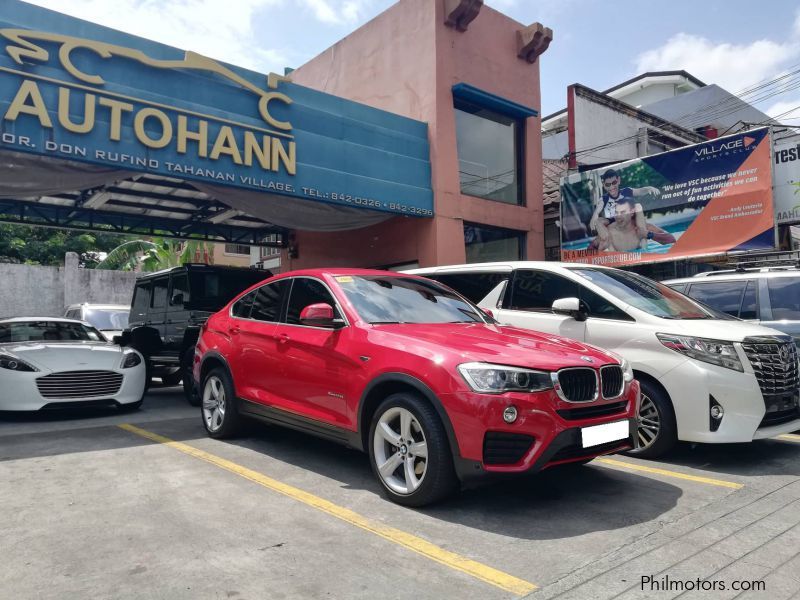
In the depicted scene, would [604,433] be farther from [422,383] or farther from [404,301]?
[404,301]

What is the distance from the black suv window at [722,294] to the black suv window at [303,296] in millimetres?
4628

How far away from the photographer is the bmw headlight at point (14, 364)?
704 centimetres

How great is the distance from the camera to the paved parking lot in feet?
9.43

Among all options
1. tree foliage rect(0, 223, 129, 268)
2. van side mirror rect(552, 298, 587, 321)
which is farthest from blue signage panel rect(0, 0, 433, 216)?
tree foliage rect(0, 223, 129, 268)

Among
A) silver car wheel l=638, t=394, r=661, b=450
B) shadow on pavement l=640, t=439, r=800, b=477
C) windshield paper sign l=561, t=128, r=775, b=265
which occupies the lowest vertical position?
shadow on pavement l=640, t=439, r=800, b=477

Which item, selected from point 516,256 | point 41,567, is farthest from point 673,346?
point 516,256

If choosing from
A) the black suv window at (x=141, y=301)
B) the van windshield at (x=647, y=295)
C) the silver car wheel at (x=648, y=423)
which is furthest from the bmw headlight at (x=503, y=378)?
the black suv window at (x=141, y=301)

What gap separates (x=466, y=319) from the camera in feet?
16.6

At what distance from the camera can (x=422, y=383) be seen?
152 inches

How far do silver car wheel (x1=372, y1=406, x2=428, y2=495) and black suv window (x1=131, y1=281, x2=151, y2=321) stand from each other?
287 inches

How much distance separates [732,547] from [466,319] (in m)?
2.48

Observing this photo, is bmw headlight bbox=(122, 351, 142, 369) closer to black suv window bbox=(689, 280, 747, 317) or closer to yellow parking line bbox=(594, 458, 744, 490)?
yellow parking line bbox=(594, 458, 744, 490)

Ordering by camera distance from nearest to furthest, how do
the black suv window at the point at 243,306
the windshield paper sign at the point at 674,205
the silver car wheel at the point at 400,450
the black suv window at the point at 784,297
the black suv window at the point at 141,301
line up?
the silver car wheel at the point at 400,450 → the black suv window at the point at 243,306 → the black suv window at the point at 784,297 → the black suv window at the point at 141,301 → the windshield paper sign at the point at 674,205

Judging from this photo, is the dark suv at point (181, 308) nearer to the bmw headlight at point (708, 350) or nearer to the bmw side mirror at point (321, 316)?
the bmw side mirror at point (321, 316)
